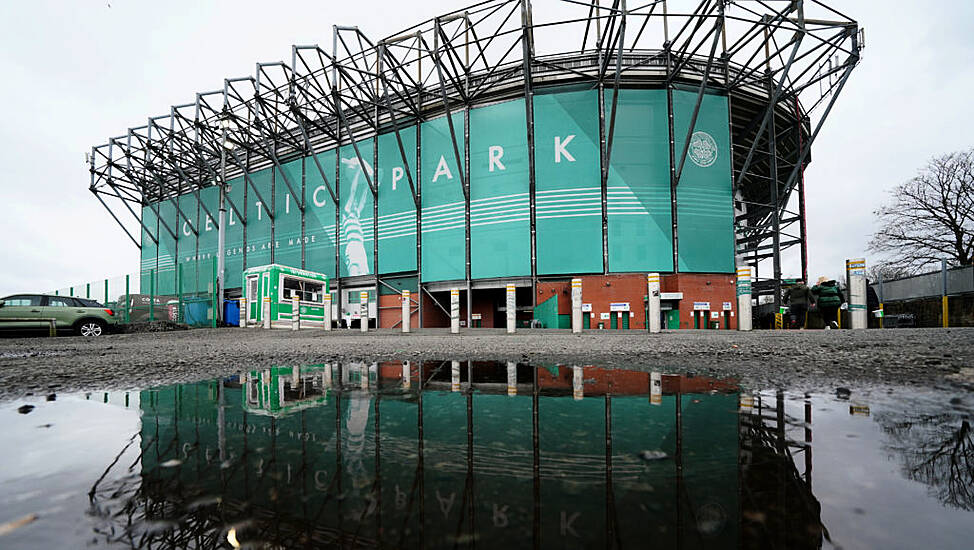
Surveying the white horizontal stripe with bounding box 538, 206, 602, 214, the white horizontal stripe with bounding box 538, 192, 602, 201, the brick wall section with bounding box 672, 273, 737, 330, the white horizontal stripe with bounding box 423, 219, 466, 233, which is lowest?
the brick wall section with bounding box 672, 273, 737, 330

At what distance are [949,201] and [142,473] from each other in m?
27.6

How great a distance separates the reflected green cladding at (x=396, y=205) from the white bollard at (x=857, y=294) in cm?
1517

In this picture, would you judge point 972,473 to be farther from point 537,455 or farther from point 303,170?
point 303,170

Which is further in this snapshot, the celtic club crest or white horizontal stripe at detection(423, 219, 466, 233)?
white horizontal stripe at detection(423, 219, 466, 233)

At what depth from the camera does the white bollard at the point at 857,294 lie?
8.79 metres

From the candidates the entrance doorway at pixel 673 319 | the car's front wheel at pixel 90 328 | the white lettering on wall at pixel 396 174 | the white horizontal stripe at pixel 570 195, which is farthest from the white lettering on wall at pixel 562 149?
the car's front wheel at pixel 90 328

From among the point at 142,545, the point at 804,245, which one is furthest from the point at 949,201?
the point at 142,545

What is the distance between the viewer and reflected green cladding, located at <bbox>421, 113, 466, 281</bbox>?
59.4 feet

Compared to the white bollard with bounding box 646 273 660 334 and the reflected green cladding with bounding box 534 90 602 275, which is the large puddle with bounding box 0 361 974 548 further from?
the reflected green cladding with bounding box 534 90 602 275

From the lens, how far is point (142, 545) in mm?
771

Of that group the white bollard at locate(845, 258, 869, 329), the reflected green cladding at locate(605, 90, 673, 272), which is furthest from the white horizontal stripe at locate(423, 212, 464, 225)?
the white bollard at locate(845, 258, 869, 329)

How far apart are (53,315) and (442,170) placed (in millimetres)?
14073

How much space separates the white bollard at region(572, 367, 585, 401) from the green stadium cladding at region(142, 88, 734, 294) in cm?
1329

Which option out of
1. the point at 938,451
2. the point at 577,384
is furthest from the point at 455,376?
the point at 938,451
